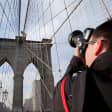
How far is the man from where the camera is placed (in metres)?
0.20

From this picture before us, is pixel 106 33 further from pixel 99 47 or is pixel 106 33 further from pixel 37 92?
pixel 37 92

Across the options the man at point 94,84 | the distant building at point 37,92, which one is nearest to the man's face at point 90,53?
the man at point 94,84

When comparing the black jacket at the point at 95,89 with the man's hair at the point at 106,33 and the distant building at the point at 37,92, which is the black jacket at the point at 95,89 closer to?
the man's hair at the point at 106,33

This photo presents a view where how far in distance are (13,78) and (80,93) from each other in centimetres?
718

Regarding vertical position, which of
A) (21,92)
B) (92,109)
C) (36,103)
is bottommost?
(36,103)

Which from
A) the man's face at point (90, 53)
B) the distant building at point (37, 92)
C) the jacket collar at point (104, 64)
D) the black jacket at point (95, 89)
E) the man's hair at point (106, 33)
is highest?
the man's hair at point (106, 33)

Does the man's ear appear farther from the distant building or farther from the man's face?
the distant building

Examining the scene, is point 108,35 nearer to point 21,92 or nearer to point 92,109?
point 92,109

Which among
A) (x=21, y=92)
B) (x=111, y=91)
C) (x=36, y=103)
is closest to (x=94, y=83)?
(x=111, y=91)

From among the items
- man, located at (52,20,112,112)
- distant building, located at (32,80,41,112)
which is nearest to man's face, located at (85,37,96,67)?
man, located at (52,20,112,112)

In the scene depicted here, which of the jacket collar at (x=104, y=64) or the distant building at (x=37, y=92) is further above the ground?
the jacket collar at (x=104, y=64)

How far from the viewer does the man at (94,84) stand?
20 cm

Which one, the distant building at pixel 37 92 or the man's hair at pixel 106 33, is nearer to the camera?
the man's hair at pixel 106 33

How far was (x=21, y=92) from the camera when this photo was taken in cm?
680
